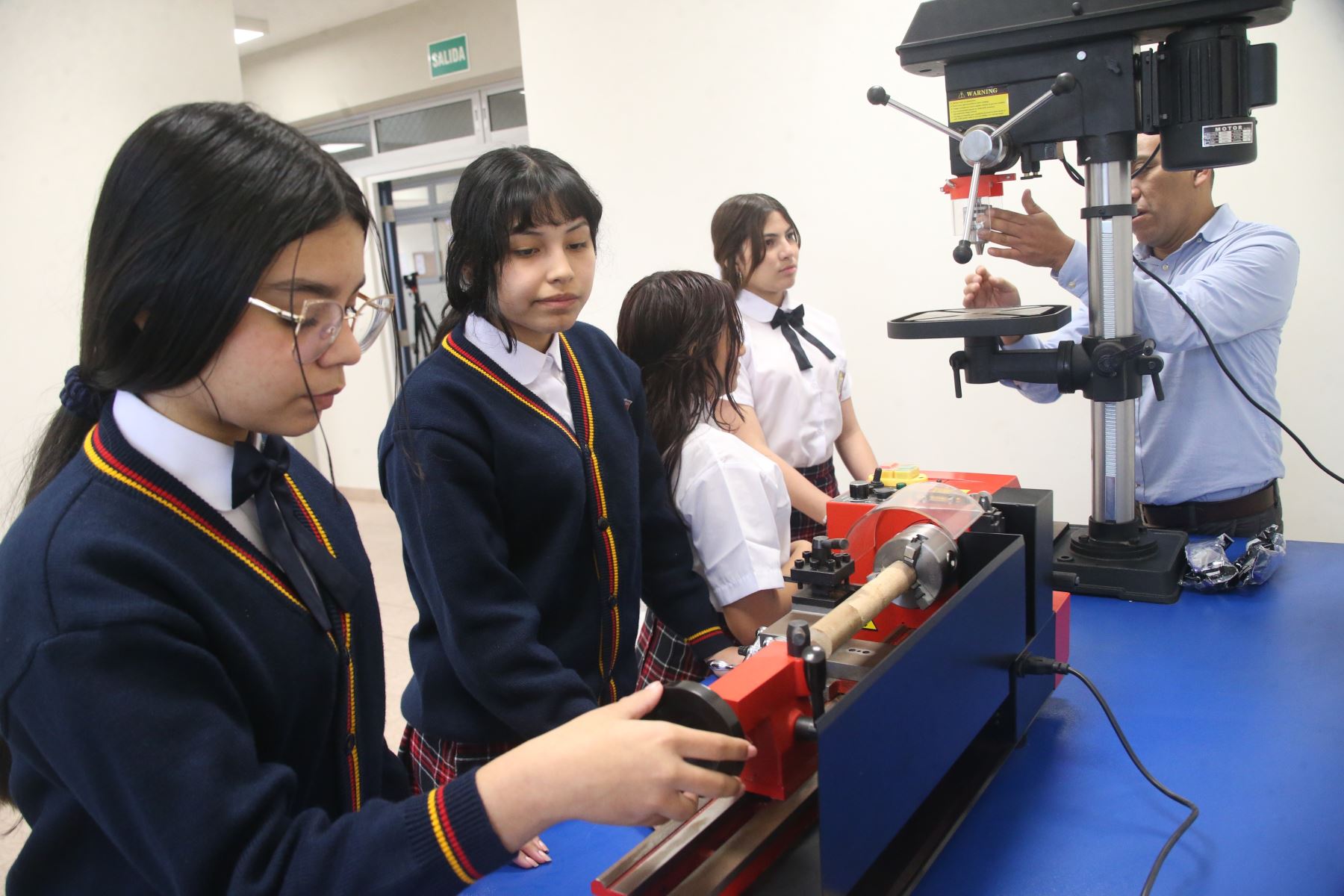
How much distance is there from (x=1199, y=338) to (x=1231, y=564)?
45 cm

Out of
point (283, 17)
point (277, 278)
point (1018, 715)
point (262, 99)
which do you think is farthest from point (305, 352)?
point (262, 99)

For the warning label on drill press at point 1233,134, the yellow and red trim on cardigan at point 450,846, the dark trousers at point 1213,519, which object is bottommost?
the dark trousers at point 1213,519

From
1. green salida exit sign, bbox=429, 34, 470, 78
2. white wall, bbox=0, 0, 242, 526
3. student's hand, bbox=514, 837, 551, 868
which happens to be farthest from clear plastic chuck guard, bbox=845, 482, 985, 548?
green salida exit sign, bbox=429, 34, 470, 78

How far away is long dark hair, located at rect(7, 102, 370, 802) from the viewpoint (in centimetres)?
70

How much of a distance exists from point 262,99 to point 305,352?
6137 millimetres

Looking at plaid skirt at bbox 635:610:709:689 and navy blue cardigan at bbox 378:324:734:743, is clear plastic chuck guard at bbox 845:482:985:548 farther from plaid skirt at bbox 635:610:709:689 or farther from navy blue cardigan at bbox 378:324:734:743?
plaid skirt at bbox 635:610:709:689

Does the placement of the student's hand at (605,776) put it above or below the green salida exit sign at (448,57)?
below

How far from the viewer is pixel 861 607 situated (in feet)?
2.82

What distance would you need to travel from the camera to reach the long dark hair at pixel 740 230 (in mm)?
2432

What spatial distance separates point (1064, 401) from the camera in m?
2.82

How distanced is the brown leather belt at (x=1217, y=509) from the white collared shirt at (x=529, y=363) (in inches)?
47.8

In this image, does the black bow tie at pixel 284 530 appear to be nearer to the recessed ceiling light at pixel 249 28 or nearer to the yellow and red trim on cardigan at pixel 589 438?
the yellow and red trim on cardigan at pixel 589 438

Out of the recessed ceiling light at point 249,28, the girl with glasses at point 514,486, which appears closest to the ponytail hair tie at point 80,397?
the girl with glasses at point 514,486

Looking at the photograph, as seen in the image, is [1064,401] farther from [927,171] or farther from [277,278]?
[277,278]
